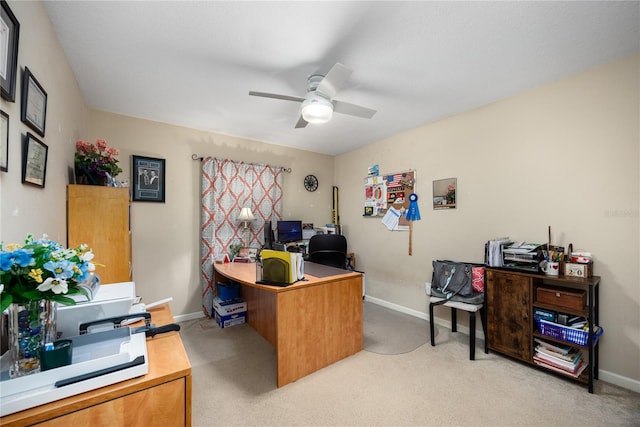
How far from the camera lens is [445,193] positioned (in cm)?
319

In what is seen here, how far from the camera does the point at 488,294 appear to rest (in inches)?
97.2

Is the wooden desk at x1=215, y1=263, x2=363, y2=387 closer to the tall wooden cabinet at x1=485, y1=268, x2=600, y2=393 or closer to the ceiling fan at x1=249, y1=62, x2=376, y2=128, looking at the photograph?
the tall wooden cabinet at x1=485, y1=268, x2=600, y2=393

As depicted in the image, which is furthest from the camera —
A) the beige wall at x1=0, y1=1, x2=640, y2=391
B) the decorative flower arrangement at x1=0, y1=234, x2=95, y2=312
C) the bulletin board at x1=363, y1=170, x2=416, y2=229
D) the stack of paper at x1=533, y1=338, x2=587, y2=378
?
the bulletin board at x1=363, y1=170, x2=416, y2=229

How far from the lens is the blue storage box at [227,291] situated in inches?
132

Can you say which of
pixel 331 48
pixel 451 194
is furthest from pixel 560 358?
pixel 331 48

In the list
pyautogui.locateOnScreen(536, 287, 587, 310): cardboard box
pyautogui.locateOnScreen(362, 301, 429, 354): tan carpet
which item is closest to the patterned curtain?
pyautogui.locateOnScreen(362, 301, 429, 354): tan carpet

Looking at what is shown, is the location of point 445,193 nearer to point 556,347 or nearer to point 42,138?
point 556,347

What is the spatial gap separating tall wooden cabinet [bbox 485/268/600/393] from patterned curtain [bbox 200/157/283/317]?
2883 millimetres

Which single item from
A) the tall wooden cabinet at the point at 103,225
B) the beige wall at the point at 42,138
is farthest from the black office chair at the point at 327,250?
the beige wall at the point at 42,138

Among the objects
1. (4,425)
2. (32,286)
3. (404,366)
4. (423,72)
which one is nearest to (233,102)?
(423,72)

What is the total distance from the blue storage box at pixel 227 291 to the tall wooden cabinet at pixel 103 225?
1.41 meters

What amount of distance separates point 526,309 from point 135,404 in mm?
2741

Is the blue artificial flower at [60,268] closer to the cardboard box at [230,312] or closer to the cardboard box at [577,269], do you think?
the cardboard box at [230,312]

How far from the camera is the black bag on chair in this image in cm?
261
